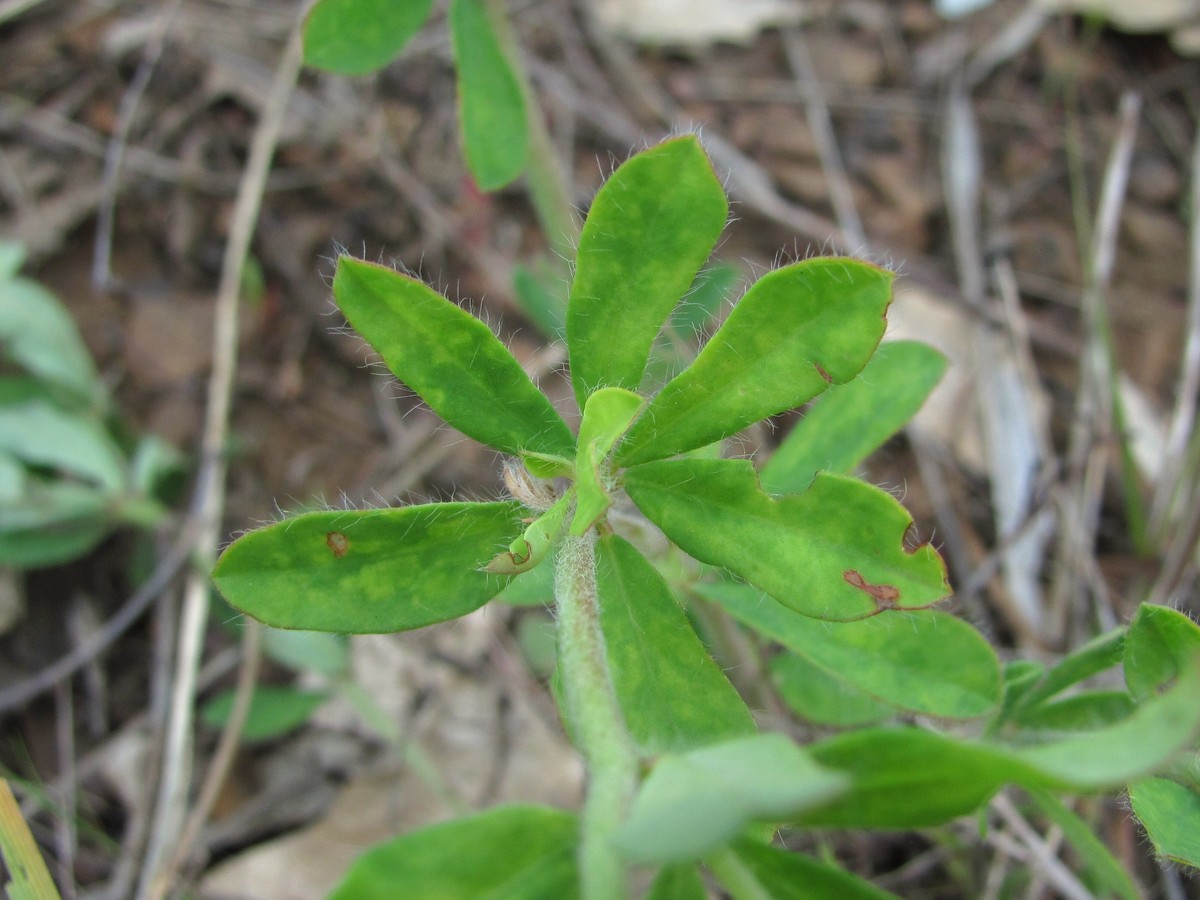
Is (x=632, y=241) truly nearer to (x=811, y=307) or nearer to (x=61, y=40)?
(x=811, y=307)

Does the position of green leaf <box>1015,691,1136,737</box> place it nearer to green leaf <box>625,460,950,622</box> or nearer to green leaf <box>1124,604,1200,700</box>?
green leaf <box>1124,604,1200,700</box>

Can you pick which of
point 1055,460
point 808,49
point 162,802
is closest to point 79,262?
point 162,802

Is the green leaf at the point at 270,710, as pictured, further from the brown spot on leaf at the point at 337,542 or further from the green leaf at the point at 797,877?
the green leaf at the point at 797,877

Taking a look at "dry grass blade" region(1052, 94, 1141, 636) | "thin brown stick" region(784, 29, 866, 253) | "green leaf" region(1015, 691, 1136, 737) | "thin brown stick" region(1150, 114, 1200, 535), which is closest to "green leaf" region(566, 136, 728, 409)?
"green leaf" region(1015, 691, 1136, 737)

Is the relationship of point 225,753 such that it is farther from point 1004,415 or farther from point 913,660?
point 1004,415

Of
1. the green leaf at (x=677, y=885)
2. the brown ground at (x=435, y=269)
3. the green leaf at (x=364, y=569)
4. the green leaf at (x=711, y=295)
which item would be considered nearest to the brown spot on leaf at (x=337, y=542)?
the green leaf at (x=364, y=569)
